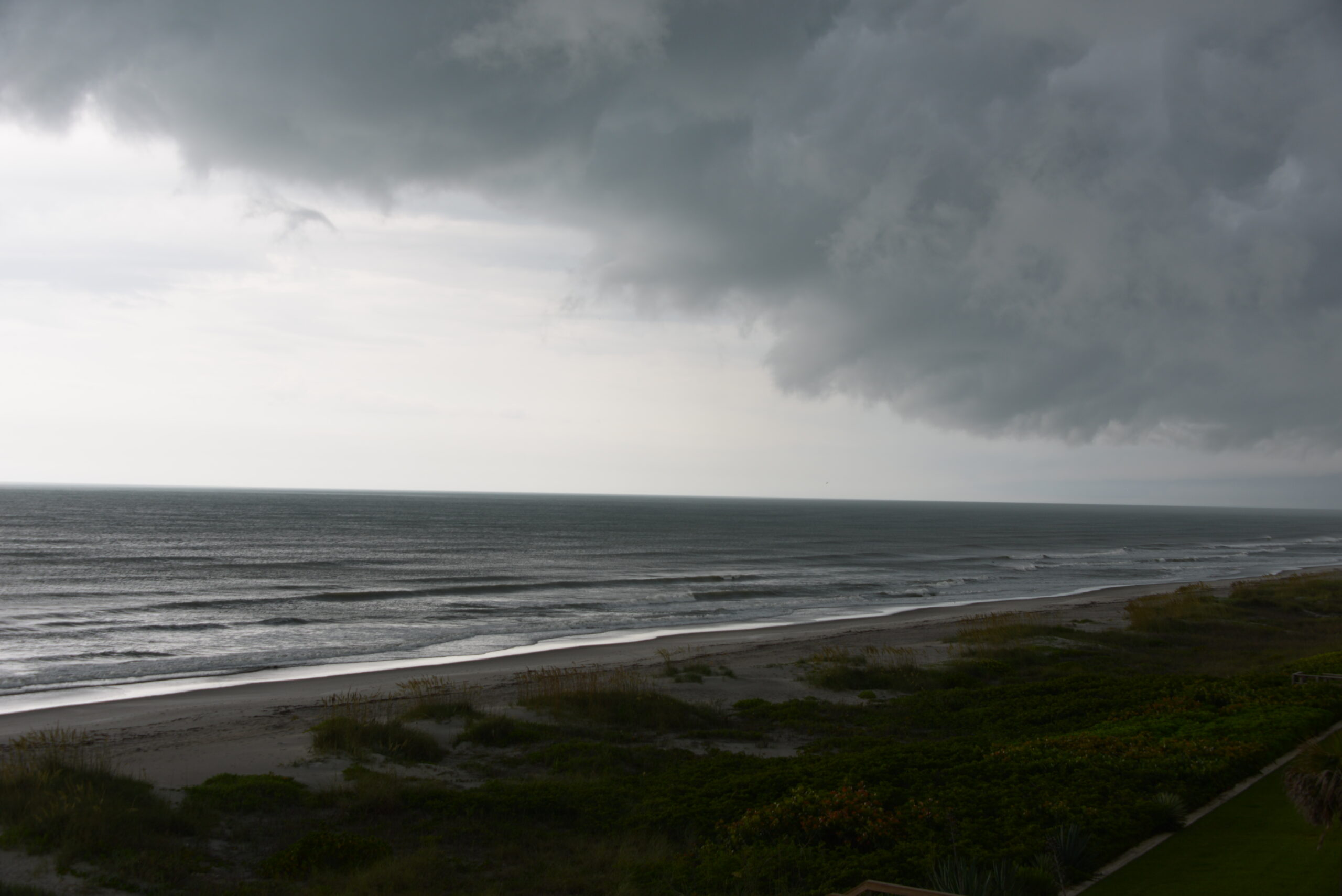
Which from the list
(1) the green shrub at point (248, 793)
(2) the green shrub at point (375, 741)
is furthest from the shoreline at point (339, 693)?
(1) the green shrub at point (248, 793)

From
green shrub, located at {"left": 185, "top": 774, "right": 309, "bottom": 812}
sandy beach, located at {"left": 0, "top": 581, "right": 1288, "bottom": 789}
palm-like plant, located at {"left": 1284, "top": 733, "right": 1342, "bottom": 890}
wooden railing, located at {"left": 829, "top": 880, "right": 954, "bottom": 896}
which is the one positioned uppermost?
palm-like plant, located at {"left": 1284, "top": 733, "right": 1342, "bottom": 890}

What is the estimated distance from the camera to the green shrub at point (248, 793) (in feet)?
40.7

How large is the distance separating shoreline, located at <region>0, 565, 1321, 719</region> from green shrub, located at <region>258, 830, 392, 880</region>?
49.8ft

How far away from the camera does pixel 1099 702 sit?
1786 cm

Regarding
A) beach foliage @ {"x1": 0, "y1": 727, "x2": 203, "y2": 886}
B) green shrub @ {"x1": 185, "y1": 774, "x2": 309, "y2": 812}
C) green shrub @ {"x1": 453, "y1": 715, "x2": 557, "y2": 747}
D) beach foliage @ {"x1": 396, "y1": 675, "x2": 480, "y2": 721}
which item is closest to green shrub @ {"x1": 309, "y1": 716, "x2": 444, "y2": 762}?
green shrub @ {"x1": 453, "y1": 715, "x2": 557, "y2": 747}

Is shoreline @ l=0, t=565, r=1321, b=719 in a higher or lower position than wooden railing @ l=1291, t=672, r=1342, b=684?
lower

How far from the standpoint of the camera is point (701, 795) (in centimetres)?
1258

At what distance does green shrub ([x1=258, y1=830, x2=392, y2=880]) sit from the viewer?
33.4 ft

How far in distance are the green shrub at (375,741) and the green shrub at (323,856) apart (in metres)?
4.97

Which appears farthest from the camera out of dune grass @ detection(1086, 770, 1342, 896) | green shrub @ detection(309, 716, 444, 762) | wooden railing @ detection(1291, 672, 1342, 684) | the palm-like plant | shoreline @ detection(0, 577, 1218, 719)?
shoreline @ detection(0, 577, 1218, 719)

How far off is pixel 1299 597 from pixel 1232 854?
44.9 m

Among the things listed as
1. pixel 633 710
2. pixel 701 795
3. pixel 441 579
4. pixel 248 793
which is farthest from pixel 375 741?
pixel 441 579

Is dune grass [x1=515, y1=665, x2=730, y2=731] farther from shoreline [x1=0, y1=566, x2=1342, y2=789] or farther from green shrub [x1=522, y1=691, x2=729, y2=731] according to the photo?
shoreline [x1=0, y1=566, x2=1342, y2=789]

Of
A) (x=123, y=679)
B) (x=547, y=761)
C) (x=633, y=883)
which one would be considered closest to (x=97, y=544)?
(x=123, y=679)
